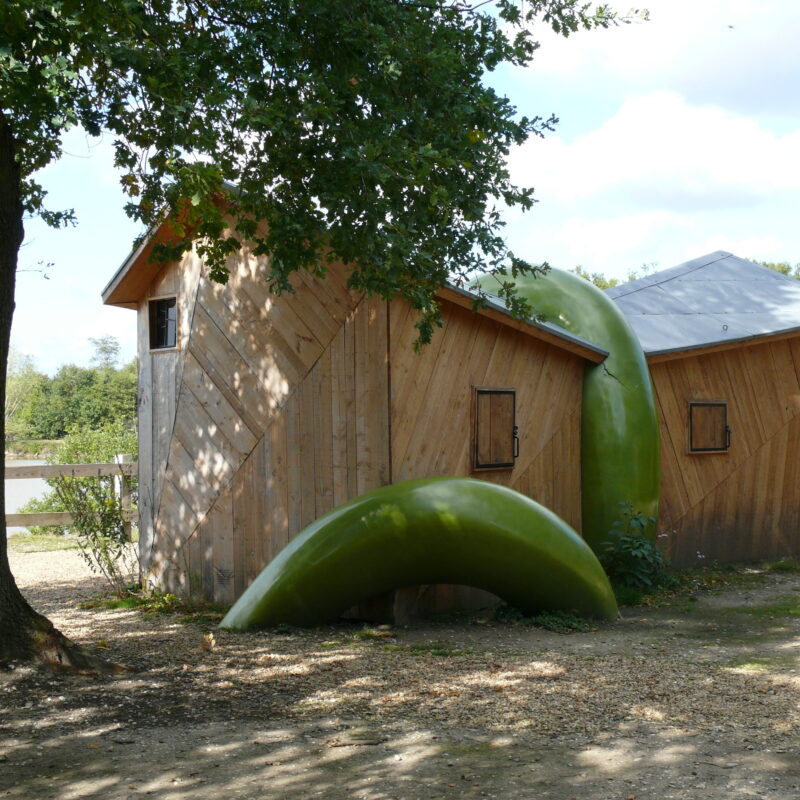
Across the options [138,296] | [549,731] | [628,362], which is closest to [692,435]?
[628,362]

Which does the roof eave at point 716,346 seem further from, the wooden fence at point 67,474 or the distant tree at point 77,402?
the distant tree at point 77,402

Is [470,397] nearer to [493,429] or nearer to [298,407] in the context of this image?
[493,429]

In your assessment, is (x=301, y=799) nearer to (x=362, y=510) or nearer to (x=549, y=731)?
(x=549, y=731)

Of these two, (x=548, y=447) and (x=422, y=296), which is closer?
(x=422, y=296)

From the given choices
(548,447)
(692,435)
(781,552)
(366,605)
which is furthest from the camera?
(781,552)

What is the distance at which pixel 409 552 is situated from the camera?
8.67 metres

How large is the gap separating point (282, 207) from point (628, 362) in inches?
225

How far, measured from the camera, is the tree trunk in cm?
664

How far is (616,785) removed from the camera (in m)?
4.82

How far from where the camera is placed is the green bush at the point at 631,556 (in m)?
11.2

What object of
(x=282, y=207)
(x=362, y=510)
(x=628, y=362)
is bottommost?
(x=362, y=510)

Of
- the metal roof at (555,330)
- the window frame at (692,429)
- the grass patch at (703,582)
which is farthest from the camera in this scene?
the window frame at (692,429)

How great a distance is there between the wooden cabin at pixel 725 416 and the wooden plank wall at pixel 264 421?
4.69m

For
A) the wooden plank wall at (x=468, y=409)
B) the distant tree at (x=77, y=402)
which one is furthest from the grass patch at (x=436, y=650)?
the distant tree at (x=77, y=402)
